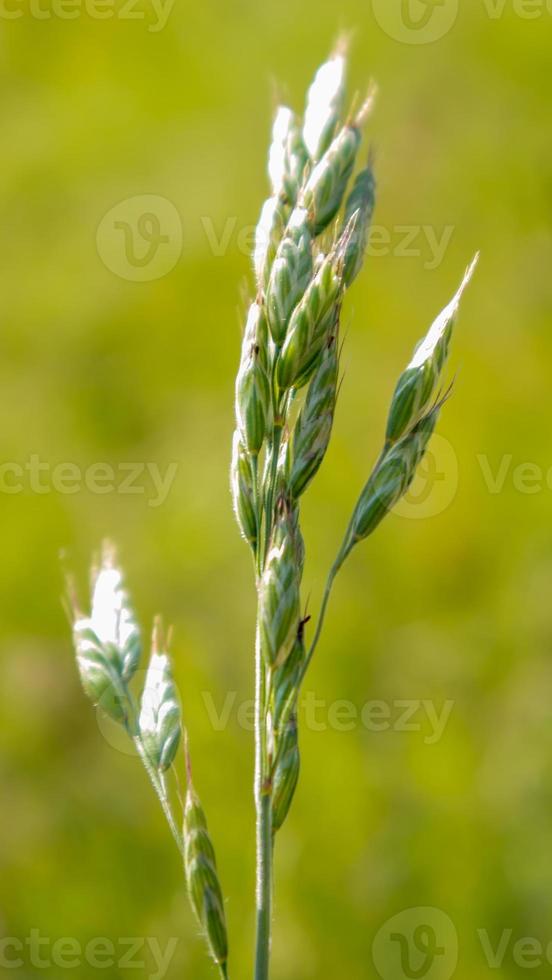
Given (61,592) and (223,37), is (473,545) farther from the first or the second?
(223,37)

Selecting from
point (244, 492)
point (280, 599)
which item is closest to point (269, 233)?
point (244, 492)

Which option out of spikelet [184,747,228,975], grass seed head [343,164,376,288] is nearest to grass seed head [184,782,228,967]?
spikelet [184,747,228,975]

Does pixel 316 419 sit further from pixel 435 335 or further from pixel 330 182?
pixel 330 182

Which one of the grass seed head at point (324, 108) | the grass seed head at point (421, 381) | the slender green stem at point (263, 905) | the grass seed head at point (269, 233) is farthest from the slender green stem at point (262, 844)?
the grass seed head at point (324, 108)

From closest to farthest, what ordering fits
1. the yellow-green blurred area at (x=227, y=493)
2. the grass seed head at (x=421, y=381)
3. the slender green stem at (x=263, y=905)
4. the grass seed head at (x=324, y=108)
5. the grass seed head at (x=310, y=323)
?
the slender green stem at (x=263, y=905)
the grass seed head at (x=310, y=323)
the grass seed head at (x=421, y=381)
the grass seed head at (x=324, y=108)
the yellow-green blurred area at (x=227, y=493)

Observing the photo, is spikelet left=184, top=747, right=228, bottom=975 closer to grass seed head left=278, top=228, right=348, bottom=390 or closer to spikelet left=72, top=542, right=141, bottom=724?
spikelet left=72, top=542, right=141, bottom=724

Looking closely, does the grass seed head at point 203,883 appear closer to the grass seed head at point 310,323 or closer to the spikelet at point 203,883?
the spikelet at point 203,883

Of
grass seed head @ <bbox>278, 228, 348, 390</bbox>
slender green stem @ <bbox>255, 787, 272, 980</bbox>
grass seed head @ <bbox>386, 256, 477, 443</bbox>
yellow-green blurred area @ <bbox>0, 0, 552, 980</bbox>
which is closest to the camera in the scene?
slender green stem @ <bbox>255, 787, 272, 980</bbox>

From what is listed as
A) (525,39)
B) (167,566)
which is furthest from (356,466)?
(525,39)
